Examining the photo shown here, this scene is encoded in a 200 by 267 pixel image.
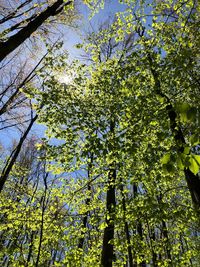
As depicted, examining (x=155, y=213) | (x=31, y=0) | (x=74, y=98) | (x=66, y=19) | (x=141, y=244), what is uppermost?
(x=66, y=19)

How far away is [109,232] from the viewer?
10.8 meters

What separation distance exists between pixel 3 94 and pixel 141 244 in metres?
9.40

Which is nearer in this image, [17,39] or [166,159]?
[166,159]

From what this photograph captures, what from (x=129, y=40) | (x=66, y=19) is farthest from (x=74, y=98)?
(x=129, y=40)

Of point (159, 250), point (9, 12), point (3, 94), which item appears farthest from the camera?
point (3, 94)

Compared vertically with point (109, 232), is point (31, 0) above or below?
above

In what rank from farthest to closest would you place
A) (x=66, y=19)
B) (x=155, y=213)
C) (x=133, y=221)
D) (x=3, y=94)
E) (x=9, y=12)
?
(x=3, y=94) → (x=66, y=19) → (x=9, y=12) → (x=133, y=221) → (x=155, y=213)

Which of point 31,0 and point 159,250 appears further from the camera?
point 159,250

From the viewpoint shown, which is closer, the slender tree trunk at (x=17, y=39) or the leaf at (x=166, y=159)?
the leaf at (x=166, y=159)

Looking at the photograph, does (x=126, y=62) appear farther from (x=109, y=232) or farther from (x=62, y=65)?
(x=109, y=232)

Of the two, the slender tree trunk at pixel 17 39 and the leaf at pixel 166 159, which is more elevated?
the slender tree trunk at pixel 17 39

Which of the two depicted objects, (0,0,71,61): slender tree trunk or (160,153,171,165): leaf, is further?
(0,0,71,61): slender tree trunk

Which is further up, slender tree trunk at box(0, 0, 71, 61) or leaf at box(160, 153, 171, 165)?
slender tree trunk at box(0, 0, 71, 61)

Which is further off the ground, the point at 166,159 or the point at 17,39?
the point at 17,39
